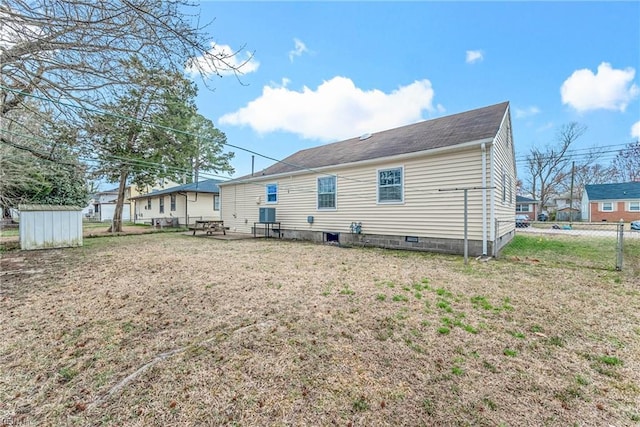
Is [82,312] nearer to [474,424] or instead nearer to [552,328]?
[474,424]

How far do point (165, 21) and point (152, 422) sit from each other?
4124 mm

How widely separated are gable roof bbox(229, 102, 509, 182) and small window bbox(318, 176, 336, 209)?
596mm

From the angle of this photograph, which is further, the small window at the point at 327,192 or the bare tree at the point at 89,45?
the small window at the point at 327,192

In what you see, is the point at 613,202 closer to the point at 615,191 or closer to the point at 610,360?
the point at 615,191

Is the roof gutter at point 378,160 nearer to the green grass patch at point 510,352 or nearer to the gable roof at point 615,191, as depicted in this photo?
the green grass patch at point 510,352

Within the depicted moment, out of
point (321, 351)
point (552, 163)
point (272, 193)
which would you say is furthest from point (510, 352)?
point (552, 163)

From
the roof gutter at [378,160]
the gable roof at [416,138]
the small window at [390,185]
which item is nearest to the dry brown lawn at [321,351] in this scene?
the roof gutter at [378,160]

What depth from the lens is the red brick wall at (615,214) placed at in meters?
26.0

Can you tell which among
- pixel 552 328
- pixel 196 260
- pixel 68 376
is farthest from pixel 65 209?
pixel 552 328

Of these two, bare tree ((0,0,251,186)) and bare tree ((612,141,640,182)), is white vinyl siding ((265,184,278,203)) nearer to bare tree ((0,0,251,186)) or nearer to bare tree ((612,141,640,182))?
bare tree ((0,0,251,186))

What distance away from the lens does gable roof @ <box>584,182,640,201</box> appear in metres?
26.0

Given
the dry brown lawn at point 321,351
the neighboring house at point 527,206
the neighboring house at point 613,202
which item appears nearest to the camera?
the dry brown lawn at point 321,351

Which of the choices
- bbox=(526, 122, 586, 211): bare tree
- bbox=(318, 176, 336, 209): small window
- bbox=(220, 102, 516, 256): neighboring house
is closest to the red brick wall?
bbox=(526, 122, 586, 211): bare tree

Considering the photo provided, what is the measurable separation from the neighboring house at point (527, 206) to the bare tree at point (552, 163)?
110 centimetres
